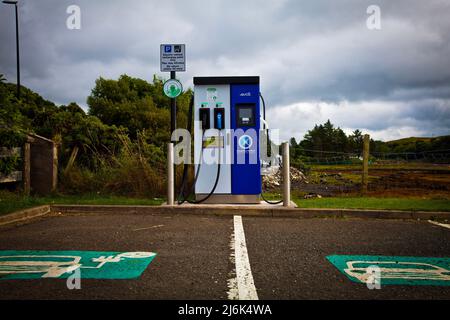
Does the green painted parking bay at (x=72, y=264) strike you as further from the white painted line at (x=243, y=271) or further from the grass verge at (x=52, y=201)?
the grass verge at (x=52, y=201)

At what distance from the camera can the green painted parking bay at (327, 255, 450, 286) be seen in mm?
3068

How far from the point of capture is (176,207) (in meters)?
6.76

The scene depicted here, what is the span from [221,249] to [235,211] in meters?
2.69

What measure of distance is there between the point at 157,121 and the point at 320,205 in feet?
54.4

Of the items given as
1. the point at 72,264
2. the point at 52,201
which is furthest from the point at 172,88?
the point at 72,264

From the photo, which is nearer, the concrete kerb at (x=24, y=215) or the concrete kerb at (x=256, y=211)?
the concrete kerb at (x=24, y=215)

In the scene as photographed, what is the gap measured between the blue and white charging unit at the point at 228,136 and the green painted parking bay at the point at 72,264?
12.2 ft

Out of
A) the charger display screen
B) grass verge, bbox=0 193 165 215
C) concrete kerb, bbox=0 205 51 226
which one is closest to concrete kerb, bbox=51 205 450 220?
concrete kerb, bbox=0 205 51 226

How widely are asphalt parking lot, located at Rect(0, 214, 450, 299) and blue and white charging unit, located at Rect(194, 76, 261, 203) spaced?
3.81 feet

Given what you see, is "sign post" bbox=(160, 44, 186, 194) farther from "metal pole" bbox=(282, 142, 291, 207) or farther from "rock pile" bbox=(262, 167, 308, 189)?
"rock pile" bbox=(262, 167, 308, 189)

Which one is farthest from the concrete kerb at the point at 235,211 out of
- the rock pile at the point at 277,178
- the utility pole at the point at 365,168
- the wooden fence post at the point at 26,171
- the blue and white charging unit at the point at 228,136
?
the utility pole at the point at 365,168

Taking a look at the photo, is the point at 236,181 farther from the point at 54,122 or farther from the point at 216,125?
the point at 54,122

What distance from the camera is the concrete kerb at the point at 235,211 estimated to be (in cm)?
638

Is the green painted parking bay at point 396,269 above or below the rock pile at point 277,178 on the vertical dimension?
below
